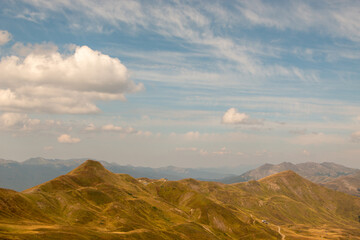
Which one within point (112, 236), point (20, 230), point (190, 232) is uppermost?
point (20, 230)

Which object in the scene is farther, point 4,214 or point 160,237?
point 160,237

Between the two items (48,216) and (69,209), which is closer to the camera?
(48,216)

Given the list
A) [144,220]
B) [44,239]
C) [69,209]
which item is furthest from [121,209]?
[44,239]

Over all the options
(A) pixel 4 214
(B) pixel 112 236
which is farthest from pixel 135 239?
(A) pixel 4 214

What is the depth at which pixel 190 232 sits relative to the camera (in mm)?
190625

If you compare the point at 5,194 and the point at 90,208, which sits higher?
the point at 5,194

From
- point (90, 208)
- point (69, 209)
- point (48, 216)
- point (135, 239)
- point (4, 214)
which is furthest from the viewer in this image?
point (90, 208)

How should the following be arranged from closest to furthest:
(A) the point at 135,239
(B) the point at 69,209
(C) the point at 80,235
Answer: (C) the point at 80,235
(A) the point at 135,239
(B) the point at 69,209

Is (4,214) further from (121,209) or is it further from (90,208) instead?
(121,209)

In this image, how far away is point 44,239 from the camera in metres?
107

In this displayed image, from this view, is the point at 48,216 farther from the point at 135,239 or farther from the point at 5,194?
the point at 135,239

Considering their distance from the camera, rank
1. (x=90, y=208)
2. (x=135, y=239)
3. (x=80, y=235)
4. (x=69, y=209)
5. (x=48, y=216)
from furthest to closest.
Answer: (x=90, y=208)
(x=69, y=209)
(x=48, y=216)
(x=135, y=239)
(x=80, y=235)

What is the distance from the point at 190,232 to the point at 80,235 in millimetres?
89069

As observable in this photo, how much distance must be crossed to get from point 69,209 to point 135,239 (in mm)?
56767
